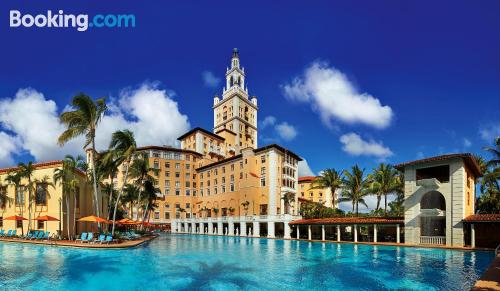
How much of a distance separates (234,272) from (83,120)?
22.2 m

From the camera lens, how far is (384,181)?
47.3 meters

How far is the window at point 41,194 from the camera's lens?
37.3m

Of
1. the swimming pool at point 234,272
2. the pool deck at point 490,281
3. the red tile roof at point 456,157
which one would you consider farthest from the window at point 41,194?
the pool deck at point 490,281

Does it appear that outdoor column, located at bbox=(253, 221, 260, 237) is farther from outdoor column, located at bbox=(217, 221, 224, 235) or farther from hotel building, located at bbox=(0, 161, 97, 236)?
hotel building, located at bbox=(0, 161, 97, 236)

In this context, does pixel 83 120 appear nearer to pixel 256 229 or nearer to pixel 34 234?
pixel 34 234

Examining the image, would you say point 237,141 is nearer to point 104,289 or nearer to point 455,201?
point 455,201

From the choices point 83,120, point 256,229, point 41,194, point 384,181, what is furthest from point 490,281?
point 256,229

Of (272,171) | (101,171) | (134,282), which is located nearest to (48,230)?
(101,171)

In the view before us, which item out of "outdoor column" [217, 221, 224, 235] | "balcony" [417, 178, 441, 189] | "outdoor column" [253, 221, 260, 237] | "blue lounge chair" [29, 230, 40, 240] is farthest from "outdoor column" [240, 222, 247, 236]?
"balcony" [417, 178, 441, 189]

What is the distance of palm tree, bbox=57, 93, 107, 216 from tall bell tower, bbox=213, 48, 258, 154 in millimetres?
65937

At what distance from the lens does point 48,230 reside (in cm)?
3719

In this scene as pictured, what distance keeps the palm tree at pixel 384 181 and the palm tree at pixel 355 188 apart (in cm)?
115

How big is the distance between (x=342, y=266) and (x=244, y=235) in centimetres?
3986

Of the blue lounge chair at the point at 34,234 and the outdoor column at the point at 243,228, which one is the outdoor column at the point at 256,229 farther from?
the blue lounge chair at the point at 34,234
